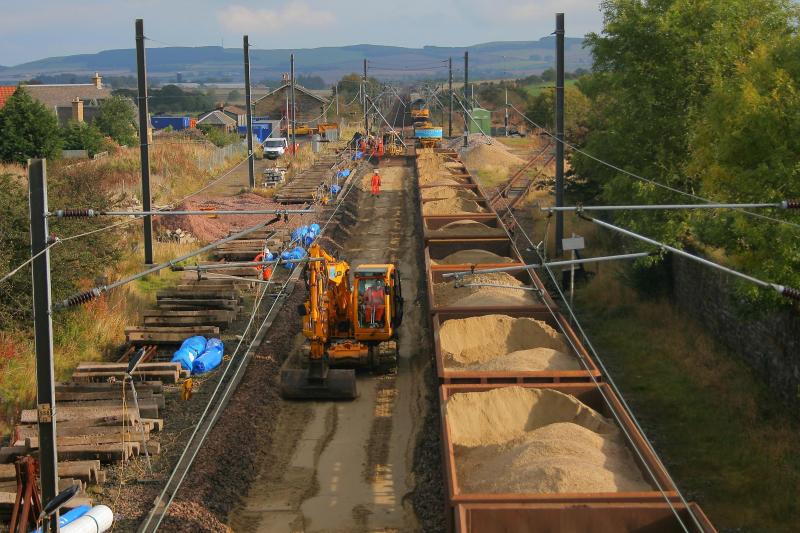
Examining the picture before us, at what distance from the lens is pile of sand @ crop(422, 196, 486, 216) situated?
39250 millimetres

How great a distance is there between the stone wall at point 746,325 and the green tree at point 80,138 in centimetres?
4540

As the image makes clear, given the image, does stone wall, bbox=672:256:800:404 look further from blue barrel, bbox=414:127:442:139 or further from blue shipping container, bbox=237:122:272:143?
blue shipping container, bbox=237:122:272:143

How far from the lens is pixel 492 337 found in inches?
837

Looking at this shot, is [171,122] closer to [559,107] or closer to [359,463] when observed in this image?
[559,107]

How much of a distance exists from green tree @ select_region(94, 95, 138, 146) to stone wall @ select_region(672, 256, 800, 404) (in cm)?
6354

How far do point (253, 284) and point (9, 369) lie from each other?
1004cm

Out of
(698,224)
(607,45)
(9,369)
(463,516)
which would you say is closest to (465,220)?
(607,45)

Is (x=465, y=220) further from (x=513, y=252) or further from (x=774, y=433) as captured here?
(x=774, y=433)

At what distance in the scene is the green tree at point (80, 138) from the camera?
62.7m

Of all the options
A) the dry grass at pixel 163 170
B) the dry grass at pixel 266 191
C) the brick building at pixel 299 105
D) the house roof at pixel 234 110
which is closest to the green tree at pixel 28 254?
the dry grass at pixel 163 170

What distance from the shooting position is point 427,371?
74.6 ft

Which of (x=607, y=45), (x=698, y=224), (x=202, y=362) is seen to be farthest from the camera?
(x=607, y=45)

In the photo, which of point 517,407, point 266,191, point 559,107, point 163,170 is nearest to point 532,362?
point 517,407

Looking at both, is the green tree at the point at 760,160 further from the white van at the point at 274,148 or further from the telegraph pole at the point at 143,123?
the white van at the point at 274,148
